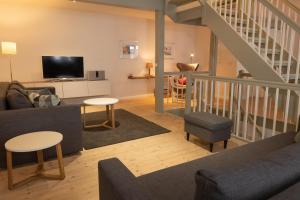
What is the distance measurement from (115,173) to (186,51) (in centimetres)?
728

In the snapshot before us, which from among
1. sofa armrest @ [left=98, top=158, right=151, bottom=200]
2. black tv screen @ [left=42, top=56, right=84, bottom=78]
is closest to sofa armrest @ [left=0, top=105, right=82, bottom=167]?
sofa armrest @ [left=98, top=158, right=151, bottom=200]

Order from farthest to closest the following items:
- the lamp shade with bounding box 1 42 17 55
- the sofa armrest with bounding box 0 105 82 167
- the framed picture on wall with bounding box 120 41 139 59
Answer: the framed picture on wall with bounding box 120 41 139 59 < the lamp shade with bounding box 1 42 17 55 < the sofa armrest with bounding box 0 105 82 167

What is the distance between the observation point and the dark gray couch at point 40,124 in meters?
2.35

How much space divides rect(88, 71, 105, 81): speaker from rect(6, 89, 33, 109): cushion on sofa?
3366 millimetres

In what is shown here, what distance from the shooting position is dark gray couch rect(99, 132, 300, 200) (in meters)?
0.75

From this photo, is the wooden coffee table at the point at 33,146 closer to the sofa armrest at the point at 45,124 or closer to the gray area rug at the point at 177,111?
the sofa armrest at the point at 45,124

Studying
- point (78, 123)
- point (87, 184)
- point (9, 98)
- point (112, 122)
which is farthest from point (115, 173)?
point (112, 122)

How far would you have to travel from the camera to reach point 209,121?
286cm

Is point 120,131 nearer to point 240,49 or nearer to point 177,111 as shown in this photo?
point 177,111

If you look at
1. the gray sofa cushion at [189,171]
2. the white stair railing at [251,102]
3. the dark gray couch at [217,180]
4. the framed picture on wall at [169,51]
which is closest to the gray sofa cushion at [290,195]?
the dark gray couch at [217,180]

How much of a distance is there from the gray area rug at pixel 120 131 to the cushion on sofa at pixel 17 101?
3.22 ft

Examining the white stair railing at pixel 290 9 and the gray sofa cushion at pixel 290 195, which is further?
the white stair railing at pixel 290 9

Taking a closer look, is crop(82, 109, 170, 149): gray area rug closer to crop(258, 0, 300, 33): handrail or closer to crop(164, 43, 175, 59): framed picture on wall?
crop(258, 0, 300, 33): handrail

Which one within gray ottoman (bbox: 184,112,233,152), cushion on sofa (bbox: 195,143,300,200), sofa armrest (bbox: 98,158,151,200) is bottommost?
gray ottoman (bbox: 184,112,233,152)
